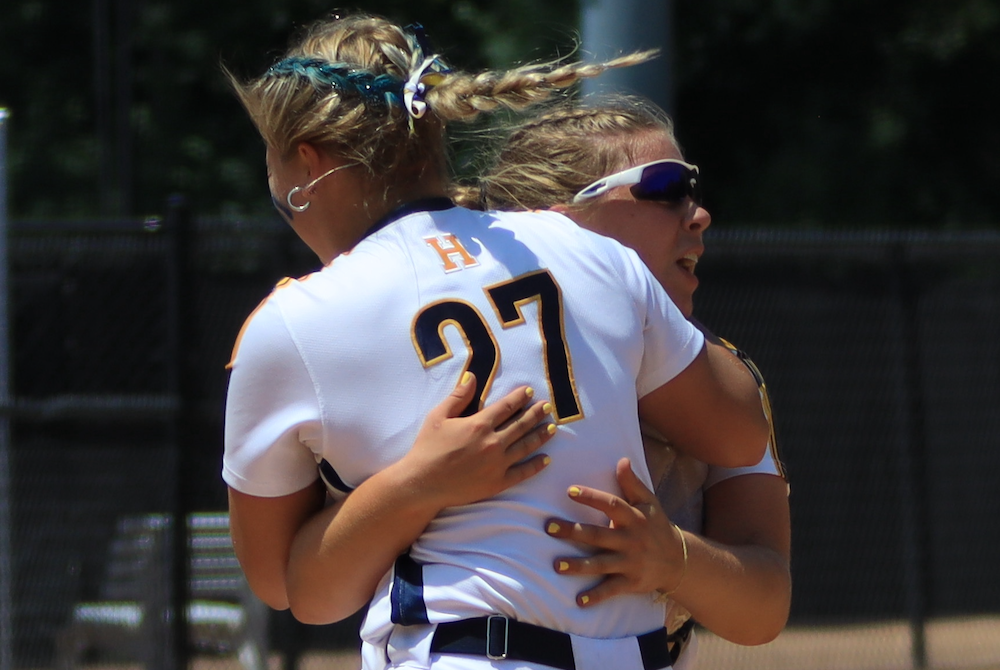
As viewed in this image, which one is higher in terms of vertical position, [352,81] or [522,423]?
[352,81]

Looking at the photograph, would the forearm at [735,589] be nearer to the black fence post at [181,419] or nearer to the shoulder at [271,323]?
the shoulder at [271,323]

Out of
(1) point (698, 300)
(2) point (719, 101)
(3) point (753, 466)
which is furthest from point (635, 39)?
(2) point (719, 101)

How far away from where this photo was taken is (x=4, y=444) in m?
4.75

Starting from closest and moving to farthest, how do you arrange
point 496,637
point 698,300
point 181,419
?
1. point 496,637
2. point 181,419
3. point 698,300

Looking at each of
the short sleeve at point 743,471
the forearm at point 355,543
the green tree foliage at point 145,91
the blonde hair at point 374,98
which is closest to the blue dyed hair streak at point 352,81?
the blonde hair at point 374,98

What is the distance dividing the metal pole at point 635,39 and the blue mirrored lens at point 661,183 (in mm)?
2049

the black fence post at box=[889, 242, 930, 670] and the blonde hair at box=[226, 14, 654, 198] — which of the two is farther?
the black fence post at box=[889, 242, 930, 670]

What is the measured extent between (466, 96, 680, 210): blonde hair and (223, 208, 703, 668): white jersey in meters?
0.33

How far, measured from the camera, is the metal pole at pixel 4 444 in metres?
3.81

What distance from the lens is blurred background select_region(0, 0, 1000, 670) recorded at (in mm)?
5281

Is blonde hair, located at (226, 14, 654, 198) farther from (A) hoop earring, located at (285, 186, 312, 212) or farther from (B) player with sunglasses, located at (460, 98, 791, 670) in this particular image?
(B) player with sunglasses, located at (460, 98, 791, 670)

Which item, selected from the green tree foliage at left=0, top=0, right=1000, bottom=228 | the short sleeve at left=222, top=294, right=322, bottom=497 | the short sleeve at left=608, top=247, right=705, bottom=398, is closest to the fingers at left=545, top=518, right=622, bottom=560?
the short sleeve at left=608, top=247, right=705, bottom=398

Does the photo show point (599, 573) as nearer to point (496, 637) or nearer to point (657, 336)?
point (496, 637)

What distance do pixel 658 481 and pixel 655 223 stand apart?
40 cm
